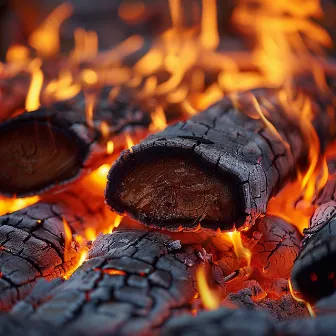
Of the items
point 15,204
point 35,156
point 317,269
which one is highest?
point 35,156

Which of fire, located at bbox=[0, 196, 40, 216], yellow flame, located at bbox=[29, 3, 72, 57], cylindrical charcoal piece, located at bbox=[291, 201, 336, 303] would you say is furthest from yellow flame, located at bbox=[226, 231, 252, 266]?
yellow flame, located at bbox=[29, 3, 72, 57]

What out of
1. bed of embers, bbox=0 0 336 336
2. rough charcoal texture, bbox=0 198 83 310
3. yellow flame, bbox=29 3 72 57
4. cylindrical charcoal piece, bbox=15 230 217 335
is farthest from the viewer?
yellow flame, bbox=29 3 72 57

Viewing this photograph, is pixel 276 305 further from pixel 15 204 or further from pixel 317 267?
pixel 15 204

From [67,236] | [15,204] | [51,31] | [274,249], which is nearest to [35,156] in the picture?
[15,204]

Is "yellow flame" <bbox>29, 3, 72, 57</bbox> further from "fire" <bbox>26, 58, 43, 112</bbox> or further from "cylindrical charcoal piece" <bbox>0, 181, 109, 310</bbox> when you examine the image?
"cylindrical charcoal piece" <bbox>0, 181, 109, 310</bbox>

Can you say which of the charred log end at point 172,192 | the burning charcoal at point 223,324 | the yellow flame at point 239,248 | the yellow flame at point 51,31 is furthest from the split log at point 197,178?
the yellow flame at point 51,31

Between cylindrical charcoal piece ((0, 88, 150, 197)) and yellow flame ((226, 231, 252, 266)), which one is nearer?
yellow flame ((226, 231, 252, 266))
